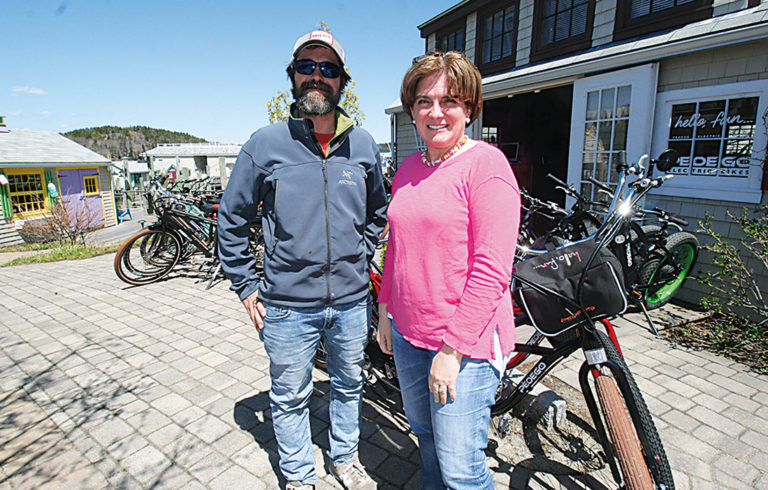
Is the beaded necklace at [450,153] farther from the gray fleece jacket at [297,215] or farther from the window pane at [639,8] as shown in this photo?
the window pane at [639,8]

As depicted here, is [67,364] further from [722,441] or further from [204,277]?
[722,441]

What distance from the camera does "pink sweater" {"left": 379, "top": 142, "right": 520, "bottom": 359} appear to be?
1.29 m

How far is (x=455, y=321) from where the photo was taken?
1.31 meters

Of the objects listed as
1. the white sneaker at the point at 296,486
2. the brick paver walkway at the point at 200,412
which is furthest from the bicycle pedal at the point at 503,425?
the white sneaker at the point at 296,486

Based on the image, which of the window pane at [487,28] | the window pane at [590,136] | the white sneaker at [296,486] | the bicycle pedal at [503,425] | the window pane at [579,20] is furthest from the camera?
the window pane at [487,28]

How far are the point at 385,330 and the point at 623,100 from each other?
4.89 meters

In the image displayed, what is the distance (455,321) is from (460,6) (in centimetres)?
995

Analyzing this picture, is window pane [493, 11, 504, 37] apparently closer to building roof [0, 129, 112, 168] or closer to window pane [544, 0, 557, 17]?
window pane [544, 0, 557, 17]

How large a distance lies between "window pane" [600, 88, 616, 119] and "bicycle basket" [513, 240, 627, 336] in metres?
4.43

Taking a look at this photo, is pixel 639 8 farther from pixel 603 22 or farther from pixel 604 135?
pixel 604 135

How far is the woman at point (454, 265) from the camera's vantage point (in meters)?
1.30

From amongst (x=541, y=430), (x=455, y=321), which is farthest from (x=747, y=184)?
(x=455, y=321)

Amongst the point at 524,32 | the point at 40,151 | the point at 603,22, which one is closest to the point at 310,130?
the point at 603,22

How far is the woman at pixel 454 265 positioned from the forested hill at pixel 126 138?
89847mm
